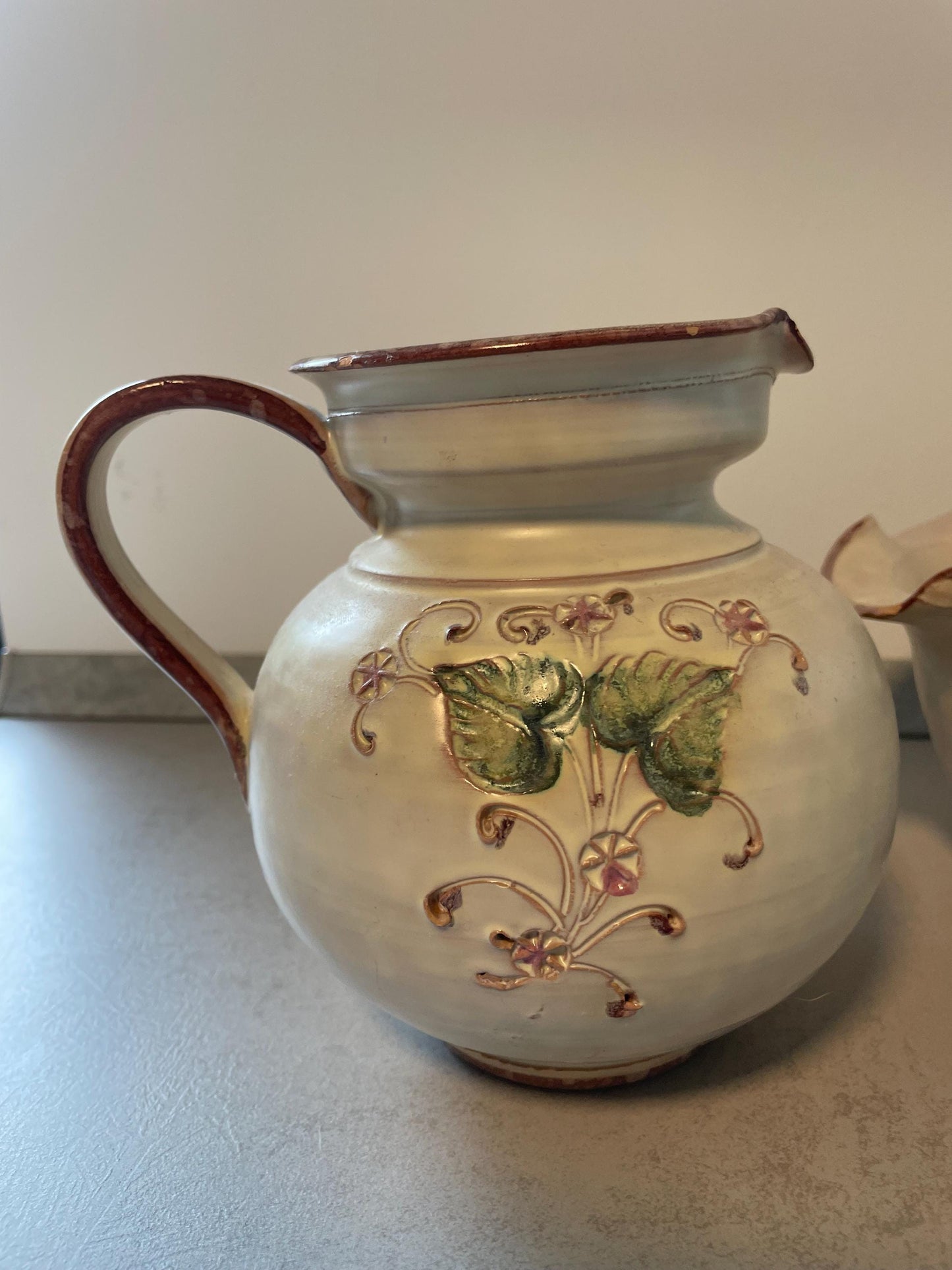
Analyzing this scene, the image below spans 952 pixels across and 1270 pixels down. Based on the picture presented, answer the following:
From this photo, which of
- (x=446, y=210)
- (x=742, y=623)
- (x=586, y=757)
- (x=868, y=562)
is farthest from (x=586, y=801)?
(x=446, y=210)

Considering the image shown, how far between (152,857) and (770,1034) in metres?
0.63

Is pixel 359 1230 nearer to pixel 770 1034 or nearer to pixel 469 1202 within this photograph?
pixel 469 1202

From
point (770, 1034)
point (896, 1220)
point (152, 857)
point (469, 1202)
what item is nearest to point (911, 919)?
point (770, 1034)

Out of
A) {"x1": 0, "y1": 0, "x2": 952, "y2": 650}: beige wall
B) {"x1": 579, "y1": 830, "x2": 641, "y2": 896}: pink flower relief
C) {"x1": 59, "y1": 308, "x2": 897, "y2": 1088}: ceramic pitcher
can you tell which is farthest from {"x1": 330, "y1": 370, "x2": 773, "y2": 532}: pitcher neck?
{"x1": 0, "y1": 0, "x2": 952, "y2": 650}: beige wall

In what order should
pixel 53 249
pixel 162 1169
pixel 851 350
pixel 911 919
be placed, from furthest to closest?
pixel 53 249 → pixel 851 350 → pixel 911 919 → pixel 162 1169

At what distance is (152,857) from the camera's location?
1.03 meters

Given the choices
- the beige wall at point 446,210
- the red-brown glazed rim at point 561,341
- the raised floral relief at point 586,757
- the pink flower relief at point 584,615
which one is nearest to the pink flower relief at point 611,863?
the raised floral relief at point 586,757

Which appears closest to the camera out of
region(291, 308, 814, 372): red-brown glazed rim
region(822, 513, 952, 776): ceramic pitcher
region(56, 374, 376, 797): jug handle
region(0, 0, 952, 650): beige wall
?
region(291, 308, 814, 372): red-brown glazed rim

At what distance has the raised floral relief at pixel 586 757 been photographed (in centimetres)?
50

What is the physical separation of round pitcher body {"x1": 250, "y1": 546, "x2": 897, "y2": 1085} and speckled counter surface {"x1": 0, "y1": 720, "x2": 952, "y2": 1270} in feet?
0.26

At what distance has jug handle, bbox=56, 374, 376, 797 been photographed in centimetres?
62

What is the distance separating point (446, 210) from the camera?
1.17 meters

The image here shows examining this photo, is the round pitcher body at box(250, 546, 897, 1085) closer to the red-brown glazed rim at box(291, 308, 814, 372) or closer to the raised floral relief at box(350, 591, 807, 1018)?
the raised floral relief at box(350, 591, 807, 1018)

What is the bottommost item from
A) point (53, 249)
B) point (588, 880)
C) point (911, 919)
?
point (911, 919)
